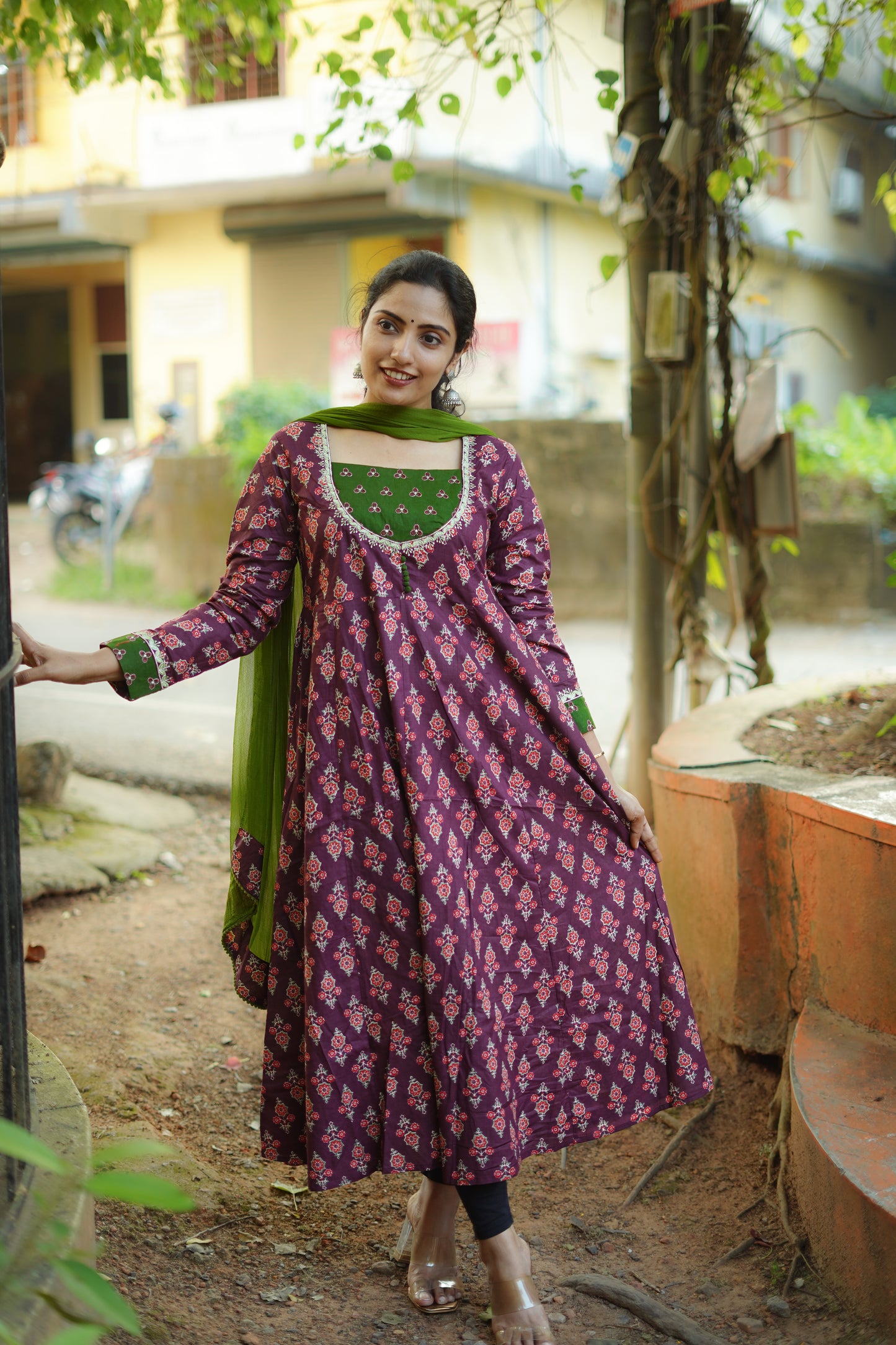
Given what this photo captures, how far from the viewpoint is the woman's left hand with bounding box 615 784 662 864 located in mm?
2309

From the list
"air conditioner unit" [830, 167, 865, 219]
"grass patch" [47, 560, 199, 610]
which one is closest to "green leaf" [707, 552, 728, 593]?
"grass patch" [47, 560, 199, 610]

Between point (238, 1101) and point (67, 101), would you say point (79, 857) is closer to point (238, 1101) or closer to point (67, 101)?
point (238, 1101)

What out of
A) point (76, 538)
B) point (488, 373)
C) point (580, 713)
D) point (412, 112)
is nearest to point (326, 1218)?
point (580, 713)

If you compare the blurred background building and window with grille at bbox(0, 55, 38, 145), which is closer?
the blurred background building

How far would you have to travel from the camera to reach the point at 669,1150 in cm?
283

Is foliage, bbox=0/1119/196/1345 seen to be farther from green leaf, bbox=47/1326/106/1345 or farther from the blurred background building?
the blurred background building

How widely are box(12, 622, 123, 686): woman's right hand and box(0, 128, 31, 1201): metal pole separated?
164 mm

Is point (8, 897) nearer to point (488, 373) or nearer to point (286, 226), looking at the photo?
point (488, 373)

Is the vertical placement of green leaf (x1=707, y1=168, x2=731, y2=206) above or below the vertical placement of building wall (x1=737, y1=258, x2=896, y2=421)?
below

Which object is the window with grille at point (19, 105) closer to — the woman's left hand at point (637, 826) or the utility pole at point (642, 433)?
the utility pole at point (642, 433)

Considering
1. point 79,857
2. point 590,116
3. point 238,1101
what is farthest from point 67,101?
point 238,1101

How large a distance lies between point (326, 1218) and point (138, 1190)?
1878 mm

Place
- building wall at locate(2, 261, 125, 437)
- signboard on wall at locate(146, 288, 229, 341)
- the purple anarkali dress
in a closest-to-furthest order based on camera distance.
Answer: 1. the purple anarkali dress
2. signboard on wall at locate(146, 288, 229, 341)
3. building wall at locate(2, 261, 125, 437)

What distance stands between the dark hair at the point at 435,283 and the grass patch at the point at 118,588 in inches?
314
